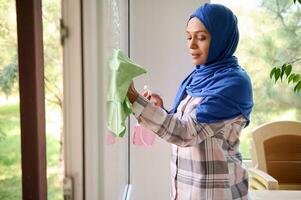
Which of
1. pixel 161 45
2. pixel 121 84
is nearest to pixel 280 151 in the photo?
pixel 161 45

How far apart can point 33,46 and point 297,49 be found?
2.22 m

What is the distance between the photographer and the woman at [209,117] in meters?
0.99

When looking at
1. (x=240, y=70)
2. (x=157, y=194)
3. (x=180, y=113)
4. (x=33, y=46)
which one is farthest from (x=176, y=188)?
(x=157, y=194)

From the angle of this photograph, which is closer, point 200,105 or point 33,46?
point 33,46

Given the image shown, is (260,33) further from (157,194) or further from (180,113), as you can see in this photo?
(180,113)

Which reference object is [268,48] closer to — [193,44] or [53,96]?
[193,44]

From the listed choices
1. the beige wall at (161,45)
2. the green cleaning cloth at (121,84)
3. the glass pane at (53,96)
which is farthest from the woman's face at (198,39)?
the beige wall at (161,45)

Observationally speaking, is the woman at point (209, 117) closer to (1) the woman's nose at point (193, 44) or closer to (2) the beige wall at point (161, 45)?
(1) the woman's nose at point (193, 44)

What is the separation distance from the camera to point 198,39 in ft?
3.71

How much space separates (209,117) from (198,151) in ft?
0.47

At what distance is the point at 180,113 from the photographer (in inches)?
45.3

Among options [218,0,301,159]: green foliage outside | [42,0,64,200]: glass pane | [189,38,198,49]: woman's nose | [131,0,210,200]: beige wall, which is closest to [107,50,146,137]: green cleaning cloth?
[42,0,64,200]: glass pane

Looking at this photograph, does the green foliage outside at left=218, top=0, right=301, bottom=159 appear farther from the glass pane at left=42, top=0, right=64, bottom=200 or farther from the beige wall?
the glass pane at left=42, top=0, right=64, bottom=200

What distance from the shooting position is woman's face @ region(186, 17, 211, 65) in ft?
3.67
